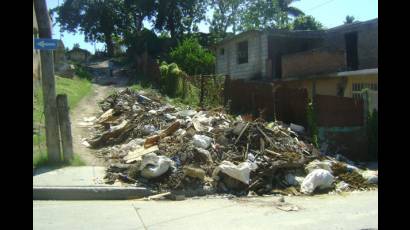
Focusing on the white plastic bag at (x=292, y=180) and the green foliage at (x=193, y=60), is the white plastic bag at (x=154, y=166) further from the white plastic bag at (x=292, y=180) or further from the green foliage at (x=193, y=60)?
the green foliage at (x=193, y=60)

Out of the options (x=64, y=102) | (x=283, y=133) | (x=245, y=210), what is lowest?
(x=245, y=210)

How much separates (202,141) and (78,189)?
3.51 metres

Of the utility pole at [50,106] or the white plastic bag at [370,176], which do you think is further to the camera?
the utility pole at [50,106]

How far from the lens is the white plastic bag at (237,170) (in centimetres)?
950

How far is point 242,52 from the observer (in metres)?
31.1

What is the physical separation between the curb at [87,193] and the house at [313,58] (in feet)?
44.7

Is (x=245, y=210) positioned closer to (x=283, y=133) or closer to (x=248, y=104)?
(x=283, y=133)

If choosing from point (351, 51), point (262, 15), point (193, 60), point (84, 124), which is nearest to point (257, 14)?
point (262, 15)

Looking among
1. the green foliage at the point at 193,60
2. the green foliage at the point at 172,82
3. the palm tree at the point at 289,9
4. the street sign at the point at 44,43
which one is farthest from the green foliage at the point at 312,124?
the palm tree at the point at 289,9

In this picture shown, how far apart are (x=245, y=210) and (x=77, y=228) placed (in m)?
2.83
